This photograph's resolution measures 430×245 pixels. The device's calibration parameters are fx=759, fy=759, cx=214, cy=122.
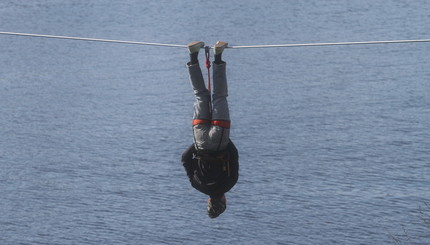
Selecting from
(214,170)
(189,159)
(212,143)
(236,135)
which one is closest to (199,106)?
(212,143)

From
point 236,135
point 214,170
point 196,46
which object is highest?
point 196,46

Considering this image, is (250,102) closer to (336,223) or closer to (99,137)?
(99,137)

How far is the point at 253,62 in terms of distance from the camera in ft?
157

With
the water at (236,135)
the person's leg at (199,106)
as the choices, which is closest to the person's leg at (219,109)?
the person's leg at (199,106)

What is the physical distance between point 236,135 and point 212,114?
1119 inches

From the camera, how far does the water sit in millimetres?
31109

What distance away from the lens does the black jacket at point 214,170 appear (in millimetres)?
9250

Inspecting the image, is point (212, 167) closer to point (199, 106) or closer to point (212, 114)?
point (212, 114)

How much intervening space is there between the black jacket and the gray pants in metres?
0.13

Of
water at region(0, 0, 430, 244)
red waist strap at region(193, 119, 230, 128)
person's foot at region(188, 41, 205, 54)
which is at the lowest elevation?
water at region(0, 0, 430, 244)

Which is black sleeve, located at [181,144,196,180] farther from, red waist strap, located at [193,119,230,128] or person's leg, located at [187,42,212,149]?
red waist strap, located at [193,119,230,128]

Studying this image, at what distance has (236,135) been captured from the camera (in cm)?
3762

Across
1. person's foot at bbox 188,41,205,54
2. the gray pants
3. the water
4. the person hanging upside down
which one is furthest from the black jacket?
the water

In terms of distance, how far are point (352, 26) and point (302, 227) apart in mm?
24521
